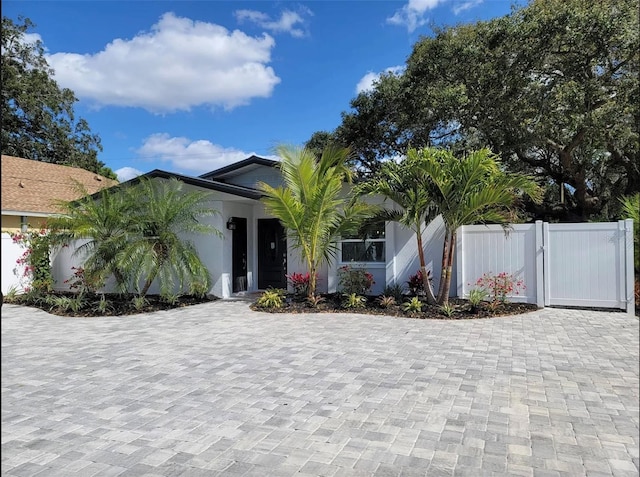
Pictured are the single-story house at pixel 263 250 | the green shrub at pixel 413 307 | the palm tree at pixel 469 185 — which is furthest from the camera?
the single-story house at pixel 263 250

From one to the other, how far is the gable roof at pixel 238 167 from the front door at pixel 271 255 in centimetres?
166

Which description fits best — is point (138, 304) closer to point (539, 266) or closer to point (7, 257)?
point (7, 257)

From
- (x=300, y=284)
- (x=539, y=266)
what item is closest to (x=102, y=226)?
(x=300, y=284)

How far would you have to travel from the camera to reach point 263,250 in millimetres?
12805

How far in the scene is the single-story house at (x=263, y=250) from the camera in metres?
11.0

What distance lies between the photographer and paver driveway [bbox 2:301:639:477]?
2.90 m

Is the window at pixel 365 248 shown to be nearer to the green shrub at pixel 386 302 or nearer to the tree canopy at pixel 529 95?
the green shrub at pixel 386 302

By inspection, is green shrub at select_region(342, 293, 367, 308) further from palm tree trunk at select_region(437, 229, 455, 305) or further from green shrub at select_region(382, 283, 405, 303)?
palm tree trunk at select_region(437, 229, 455, 305)

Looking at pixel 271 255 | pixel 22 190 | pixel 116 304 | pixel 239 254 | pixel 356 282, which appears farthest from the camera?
pixel 271 255

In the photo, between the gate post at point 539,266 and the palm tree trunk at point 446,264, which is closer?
the gate post at point 539,266

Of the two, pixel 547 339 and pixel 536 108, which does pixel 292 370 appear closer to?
pixel 547 339

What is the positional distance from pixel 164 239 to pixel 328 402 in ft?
22.6

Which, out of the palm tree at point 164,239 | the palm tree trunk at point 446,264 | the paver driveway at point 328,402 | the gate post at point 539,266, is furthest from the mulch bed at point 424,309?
the palm tree at point 164,239

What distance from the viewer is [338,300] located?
408 inches
